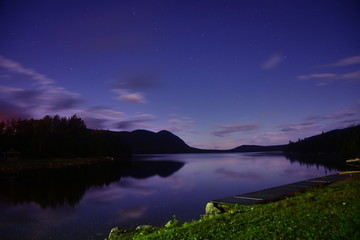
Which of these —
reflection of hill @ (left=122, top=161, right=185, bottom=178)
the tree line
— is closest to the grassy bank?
reflection of hill @ (left=122, top=161, right=185, bottom=178)

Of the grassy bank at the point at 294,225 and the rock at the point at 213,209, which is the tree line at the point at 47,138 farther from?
the grassy bank at the point at 294,225

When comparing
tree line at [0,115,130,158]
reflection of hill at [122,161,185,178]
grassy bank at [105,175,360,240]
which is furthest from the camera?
tree line at [0,115,130,158]

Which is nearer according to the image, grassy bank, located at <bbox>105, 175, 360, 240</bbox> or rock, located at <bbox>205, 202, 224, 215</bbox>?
grassy bank, located at <bbox>105, 175, 360, 240</bbox>

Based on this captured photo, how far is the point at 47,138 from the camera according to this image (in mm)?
132750

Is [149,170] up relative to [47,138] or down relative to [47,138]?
down

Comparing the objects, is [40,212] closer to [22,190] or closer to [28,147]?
[22,190]

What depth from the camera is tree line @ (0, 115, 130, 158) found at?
125 meters

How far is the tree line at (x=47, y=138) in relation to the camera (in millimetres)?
124812

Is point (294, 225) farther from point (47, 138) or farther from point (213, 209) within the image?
point (47, 138)

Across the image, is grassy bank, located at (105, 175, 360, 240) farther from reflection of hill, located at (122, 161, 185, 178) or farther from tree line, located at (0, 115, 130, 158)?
tree line, located at (0, 115, 130, 158)

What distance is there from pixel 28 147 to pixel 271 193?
13852cm

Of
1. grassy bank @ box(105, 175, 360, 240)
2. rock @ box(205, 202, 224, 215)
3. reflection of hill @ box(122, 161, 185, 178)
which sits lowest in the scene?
reflection of hill @ box(122, 161, 185, 178)

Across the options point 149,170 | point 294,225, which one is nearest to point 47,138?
point 149,170

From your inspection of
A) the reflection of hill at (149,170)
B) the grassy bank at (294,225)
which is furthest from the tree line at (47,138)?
the grassy bank at (294,225)
